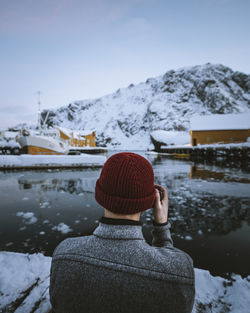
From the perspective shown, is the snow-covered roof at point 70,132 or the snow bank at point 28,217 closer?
the snow bank at point 28,217

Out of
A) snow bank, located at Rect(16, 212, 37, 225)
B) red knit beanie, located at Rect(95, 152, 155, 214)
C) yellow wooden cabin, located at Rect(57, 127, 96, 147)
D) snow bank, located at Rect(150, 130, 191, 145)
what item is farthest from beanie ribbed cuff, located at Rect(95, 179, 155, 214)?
snow bank, located at Rect(150, 130, 191, 145)

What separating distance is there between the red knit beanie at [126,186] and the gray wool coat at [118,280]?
0.67 feet

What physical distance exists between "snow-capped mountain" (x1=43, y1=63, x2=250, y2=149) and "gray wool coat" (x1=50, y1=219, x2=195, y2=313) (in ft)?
402

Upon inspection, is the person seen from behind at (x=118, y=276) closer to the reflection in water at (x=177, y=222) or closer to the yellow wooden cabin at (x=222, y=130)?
the reflection in water at (x=177, y=222)

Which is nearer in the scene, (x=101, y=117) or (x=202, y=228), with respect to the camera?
(x=202, y=228)

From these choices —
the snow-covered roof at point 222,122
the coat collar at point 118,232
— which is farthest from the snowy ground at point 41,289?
the snow-covered roof at point 222,122

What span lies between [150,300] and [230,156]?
30.6 metres

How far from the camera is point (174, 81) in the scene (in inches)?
6181

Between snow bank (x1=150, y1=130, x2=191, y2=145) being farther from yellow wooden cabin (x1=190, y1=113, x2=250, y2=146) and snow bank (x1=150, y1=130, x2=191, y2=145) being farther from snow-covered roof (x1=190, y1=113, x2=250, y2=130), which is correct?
yellow wooden cabin (x1=190, y1=113, x2=250, y2=146)

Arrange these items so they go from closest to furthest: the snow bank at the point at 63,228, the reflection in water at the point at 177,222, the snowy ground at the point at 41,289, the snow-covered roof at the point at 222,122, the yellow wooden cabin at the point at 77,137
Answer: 1. the snowy ground at the point at 41,289
2. the reflection in water at the point at 177,222
3. the snow bank at the point at 63,228
4. the snow-covered roof at the point at 222,122
5. the yellow wooden cabin at the point at 77,137

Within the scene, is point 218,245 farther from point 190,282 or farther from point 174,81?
point 174,81

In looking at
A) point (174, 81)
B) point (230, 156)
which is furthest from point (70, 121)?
point (230, 156)

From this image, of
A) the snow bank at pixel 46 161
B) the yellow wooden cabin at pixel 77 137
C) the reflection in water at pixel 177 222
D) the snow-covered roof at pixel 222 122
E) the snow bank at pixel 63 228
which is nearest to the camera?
the reflection in water at pixel 177 222

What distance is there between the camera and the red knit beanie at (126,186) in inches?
37.3
